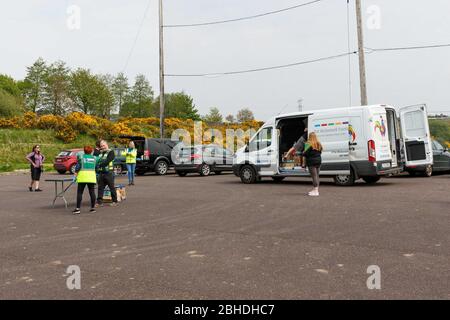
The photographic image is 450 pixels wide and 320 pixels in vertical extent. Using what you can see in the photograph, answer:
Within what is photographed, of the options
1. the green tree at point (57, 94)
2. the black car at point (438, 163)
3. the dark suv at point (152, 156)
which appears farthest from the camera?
the green tree at point (57, 94)

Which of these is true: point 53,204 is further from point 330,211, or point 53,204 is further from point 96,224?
point 330,211

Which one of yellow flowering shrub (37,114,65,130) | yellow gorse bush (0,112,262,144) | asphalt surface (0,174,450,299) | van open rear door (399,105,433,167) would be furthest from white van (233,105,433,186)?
yellow flowering shrub (37,114,65,130)

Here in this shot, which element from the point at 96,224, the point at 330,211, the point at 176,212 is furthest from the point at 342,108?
the point at 96,224

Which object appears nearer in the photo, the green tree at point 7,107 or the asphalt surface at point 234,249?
the asphalt surface at point 234,249

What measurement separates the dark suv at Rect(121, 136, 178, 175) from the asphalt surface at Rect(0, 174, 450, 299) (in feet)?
37.8

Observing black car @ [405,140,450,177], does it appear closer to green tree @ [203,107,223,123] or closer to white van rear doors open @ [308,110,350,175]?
white van rear doors open @ [308,110,350,175]

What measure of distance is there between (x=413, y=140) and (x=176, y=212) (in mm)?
9498

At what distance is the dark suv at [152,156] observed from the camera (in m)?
22.6

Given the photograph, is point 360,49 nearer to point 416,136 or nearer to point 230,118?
point 416,136

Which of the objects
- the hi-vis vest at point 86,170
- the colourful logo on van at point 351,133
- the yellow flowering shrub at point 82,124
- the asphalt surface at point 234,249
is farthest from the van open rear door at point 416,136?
the yellow flowering shrub at point 82,124

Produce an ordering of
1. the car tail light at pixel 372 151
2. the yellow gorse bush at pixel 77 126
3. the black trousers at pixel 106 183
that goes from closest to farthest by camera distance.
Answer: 1. the black trousers at pixel 106 183
2. the car tail light at pixel 372 151
3. the yellow gorse bush at pixel 77 126

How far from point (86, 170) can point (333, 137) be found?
7904 mm

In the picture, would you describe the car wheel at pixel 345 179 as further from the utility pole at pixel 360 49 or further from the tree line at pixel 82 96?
the tree line at pixel 82 96

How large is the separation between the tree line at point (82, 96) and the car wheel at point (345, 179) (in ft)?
133
